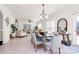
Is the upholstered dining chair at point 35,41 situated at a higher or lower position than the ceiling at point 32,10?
lower

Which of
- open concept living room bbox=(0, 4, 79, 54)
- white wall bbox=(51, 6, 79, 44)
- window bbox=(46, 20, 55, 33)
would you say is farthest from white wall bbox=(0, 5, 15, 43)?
white wall bbox=(51, 6, 79, 44)

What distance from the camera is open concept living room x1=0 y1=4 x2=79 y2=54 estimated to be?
3.62m

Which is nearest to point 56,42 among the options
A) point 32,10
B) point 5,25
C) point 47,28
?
point 47,28

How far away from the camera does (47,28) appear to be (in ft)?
12.3

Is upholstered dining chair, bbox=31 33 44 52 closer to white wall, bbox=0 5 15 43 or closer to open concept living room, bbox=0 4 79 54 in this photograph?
open concept living room, bbox=0 4 79 54

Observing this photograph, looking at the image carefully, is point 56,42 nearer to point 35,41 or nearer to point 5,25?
point 35,41

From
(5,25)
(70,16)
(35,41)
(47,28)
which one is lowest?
(35,41)

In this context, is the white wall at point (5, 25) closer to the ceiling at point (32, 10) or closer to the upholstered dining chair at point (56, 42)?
the ceiling at point (32, 10)

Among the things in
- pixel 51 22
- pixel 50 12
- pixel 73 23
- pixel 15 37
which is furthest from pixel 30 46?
pixel 73 23

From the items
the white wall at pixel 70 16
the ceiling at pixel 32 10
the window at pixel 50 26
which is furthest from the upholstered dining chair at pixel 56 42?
the ceiling at pixel 32 10

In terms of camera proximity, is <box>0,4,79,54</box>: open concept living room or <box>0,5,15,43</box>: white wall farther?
<box>0,5,15,43</box>: white wall

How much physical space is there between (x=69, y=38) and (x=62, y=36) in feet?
1.02

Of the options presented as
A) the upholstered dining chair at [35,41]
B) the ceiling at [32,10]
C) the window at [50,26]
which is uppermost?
the ceiling at [32,10]

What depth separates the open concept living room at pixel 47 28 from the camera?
3621mm
